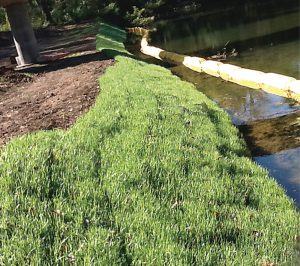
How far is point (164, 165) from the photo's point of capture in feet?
24.4

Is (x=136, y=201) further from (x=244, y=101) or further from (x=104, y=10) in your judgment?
(x=104, y=10)

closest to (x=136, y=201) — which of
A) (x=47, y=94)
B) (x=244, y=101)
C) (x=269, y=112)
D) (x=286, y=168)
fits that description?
(x=286, y=168)

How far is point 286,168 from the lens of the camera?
9727mm

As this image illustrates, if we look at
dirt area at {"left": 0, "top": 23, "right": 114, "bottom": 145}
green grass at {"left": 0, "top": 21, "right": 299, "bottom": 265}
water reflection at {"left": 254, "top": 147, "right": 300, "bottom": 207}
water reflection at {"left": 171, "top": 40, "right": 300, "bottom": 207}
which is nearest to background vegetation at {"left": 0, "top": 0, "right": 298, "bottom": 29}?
water reflection at {"left": 171, "top": 40, "right": 300, "bottom": 207}

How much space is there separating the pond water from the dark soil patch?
4.30 metres

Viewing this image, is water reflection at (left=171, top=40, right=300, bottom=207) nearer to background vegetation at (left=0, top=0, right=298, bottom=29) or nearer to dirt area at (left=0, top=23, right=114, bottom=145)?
dirt area at (left=0, top=23, right=114, bottom=145)

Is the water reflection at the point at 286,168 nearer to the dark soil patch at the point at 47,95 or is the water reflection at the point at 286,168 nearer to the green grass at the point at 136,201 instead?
the green grass at the point at 136,201

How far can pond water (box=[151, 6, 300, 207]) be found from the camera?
1051 centimetres

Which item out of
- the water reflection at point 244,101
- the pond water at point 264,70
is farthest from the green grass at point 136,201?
the water reflection at point 244,101

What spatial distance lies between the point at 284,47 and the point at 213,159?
1716cm

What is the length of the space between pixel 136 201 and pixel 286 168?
4606mm

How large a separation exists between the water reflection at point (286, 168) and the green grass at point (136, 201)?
718 mm

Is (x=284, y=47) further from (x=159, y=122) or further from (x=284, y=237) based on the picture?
(x=284, y=237)

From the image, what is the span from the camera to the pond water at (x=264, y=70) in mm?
10507
